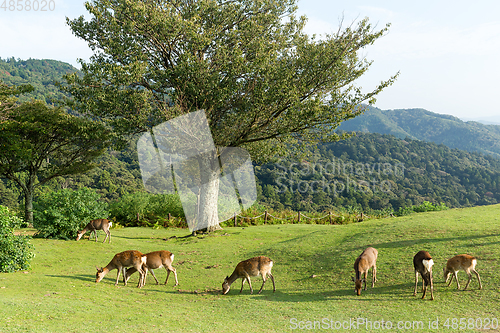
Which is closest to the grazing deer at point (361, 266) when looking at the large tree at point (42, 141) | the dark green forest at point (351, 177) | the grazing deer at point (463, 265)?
the grazing deer at point (463, 265)

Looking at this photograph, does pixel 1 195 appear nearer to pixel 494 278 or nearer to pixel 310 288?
pixel 310 288

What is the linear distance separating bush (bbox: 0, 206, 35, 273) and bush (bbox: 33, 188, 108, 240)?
3.52 metres

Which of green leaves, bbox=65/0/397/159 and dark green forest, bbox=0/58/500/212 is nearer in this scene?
green leaves, bbox=65/0/397/159

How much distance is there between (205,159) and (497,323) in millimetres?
13086

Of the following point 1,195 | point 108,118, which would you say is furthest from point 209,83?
point 1,195

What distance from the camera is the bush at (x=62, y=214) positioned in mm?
11727

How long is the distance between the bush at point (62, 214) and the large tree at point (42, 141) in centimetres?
525

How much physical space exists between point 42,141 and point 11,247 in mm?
15682

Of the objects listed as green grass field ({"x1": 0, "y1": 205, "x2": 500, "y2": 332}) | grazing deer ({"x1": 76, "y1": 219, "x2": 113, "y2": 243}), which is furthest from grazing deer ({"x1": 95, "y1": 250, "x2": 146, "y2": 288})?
grazing deer ({"x1": 76, "y1": 219, "x2": 113, "y2": 243})

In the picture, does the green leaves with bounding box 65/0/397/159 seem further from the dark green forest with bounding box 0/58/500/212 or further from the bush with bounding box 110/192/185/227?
the dark green forest with bounding box 0/58/500/212

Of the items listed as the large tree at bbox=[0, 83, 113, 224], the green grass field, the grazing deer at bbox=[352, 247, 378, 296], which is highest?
the large tree at bbox=[0, 83, 113, 224]

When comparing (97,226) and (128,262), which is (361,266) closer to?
(128,262)

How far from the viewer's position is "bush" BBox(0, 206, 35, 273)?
7.65m

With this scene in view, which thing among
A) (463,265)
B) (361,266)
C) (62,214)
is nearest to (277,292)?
(361,266)
